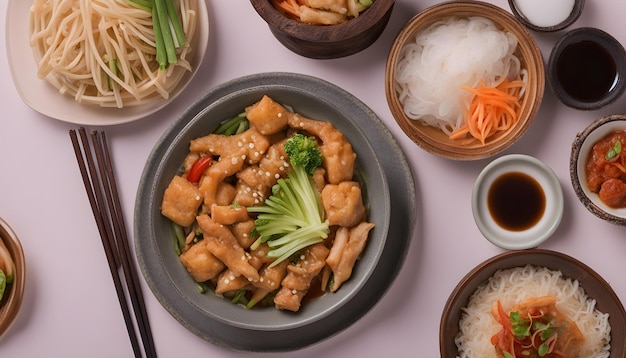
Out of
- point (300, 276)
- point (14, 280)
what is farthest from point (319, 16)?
point (14, 280)

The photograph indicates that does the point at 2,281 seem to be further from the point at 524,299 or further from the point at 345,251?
the point at 524,299

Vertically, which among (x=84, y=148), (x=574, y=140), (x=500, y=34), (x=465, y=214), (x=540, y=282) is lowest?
(x=540, y=282)

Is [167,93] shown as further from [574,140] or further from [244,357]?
[574,140]

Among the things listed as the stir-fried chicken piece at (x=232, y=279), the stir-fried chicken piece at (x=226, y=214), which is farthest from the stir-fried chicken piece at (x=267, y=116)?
the stir-fried chicken piece at (x=232, y=279)

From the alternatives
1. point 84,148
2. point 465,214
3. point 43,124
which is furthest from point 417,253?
point 43,124

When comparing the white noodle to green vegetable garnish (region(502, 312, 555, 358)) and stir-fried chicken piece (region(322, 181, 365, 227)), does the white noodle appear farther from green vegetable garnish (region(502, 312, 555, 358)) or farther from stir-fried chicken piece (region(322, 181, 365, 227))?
green vegetable garnish (region(502, 312, 555, 358))

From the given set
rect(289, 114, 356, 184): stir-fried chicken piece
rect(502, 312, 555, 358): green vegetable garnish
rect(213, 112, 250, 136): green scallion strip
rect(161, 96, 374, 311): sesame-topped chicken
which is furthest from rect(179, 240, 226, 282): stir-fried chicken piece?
rect(502, 312, 555, 358): green vegetable garnish

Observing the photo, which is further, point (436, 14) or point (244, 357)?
point (244, 357)
